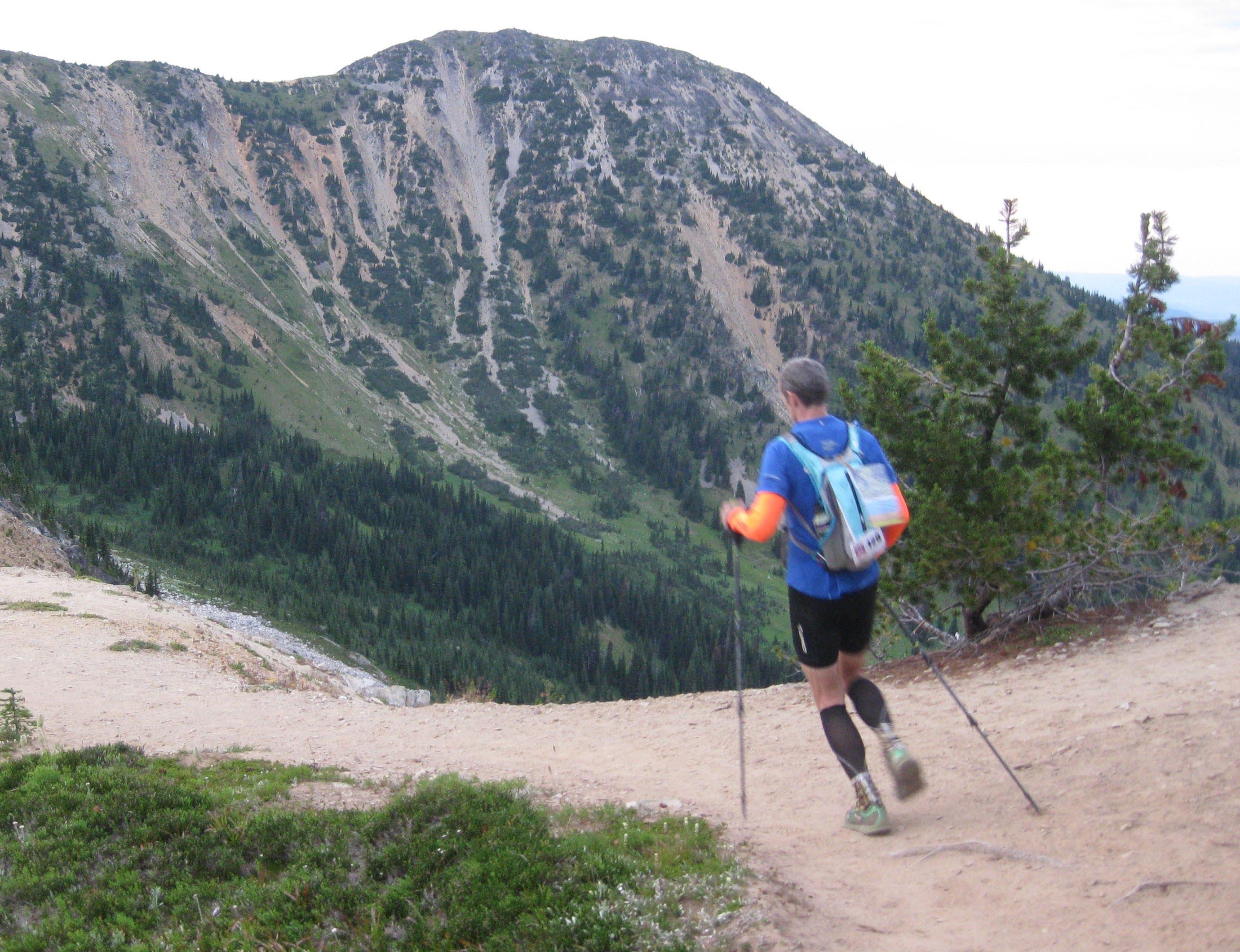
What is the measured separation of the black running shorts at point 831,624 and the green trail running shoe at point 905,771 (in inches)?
28.7

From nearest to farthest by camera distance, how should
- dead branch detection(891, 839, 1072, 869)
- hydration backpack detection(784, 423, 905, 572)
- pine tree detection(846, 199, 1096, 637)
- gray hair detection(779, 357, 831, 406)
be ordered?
1. dead branch detection(891, 839, 1072, 869)
2. hydration backpack detection(784, 423, 905, 572)
3. gray hair detection(779, 357, 831, 406)
4. pine tree detection(846, 199, 1096, 637)

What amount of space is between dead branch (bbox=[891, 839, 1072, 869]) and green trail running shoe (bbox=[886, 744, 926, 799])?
0.38m

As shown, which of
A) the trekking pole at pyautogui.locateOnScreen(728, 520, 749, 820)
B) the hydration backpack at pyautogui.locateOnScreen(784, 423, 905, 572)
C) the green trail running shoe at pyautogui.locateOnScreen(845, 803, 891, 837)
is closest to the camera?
the hydration backpack at pyautogui.locateOnScreen(784, 423, 905, 572)

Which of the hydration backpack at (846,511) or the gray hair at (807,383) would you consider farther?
the gray hair at (807,383)

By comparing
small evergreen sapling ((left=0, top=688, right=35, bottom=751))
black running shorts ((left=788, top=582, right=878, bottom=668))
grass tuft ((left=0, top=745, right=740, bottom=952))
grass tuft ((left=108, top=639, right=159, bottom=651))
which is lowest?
grass tuft ((left=108, top=639, right=159, bottom=651))

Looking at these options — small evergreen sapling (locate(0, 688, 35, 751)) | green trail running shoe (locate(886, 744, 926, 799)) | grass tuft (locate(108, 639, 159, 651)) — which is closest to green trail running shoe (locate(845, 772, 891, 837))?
green trail running shoe (locate(886, 744, 926, 799))

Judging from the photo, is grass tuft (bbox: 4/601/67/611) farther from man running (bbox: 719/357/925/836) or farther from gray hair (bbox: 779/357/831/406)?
gray hair (bbox: 779/357/831/406)

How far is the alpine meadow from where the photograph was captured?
12.6 metres

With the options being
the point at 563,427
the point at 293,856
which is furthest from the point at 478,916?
the point at 563,427

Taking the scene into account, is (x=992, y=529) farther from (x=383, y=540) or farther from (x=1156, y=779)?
(x=383, y=540)

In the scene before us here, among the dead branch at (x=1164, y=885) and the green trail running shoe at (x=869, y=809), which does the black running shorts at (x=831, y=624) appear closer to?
the green trail running shoe at (x=869, y=809)

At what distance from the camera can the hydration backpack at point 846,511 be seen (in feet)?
18.1

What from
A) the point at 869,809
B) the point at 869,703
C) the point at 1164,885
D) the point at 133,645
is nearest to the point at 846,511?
the point at 869,703

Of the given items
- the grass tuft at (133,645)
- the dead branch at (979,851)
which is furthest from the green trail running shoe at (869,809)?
the grass tuft at (133,645)
